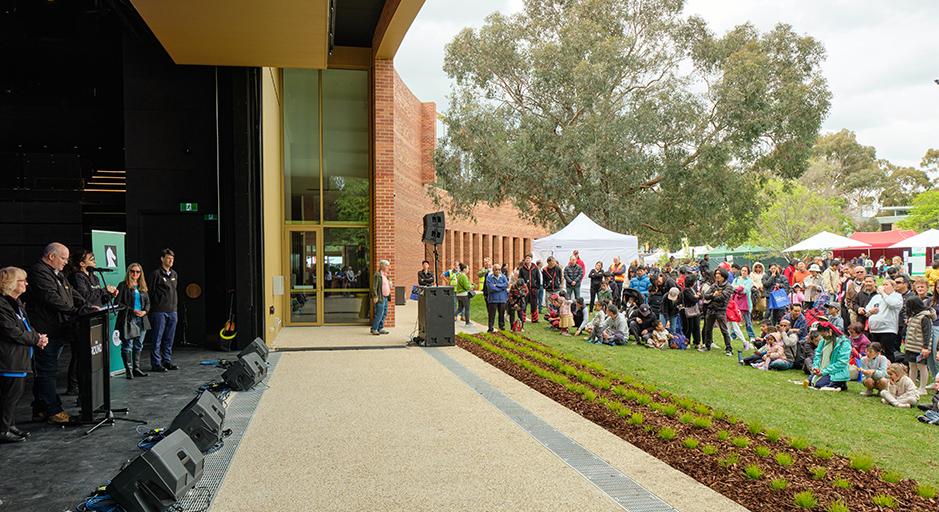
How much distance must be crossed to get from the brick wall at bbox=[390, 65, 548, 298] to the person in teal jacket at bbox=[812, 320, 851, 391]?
1872cm

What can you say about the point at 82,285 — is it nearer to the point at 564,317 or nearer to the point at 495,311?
the point at 495,311

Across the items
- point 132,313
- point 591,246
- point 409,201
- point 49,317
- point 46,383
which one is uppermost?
point 409,201

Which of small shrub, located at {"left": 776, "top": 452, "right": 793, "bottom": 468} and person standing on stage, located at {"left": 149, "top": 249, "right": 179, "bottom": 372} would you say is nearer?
small shrub, located at {"left": 776, "top": 452, "right": 793, "bottom": 468}

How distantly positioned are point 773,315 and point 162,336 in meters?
12.9

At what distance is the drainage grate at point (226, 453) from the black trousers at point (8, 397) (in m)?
1.77

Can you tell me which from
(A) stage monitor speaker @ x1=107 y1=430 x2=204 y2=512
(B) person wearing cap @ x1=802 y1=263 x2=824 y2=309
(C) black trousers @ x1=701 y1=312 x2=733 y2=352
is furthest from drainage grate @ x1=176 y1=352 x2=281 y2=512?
(B) person wearing cap @ x1=802 y1=263 x2=824 y2=309

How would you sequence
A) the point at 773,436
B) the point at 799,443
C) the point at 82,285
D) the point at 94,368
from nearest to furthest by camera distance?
1. the point at 799,443
2. the point at 773,436
3. the point at 94,368
4. the point at 82,285

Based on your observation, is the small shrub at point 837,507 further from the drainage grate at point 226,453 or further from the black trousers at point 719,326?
the black trousers at point 719,326

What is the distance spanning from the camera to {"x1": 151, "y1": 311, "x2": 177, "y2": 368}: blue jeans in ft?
33.7

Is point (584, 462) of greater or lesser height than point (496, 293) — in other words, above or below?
below

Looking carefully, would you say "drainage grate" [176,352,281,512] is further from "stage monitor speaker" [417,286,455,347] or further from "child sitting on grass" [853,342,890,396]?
"child sitting on grass" [853,342,890,396]

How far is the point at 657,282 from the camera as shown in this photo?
1524 centimetres

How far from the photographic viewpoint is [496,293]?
658 inches

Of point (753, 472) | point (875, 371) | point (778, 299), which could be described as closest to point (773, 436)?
point (753, 472)
